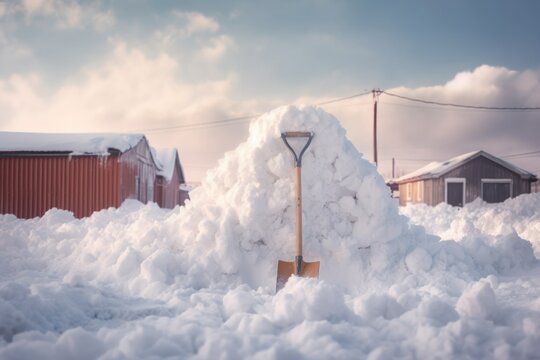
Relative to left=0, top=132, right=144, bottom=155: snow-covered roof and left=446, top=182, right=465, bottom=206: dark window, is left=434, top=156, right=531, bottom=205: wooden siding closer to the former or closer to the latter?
left=446, top=182, right=465, bottom=206: dark window

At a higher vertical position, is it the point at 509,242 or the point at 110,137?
the point at 110,137

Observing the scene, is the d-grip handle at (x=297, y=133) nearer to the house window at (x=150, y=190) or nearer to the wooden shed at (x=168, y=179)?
the house window at (x=150, y=190)

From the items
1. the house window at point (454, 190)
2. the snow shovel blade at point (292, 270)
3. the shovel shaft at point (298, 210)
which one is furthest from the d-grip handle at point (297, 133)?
the house window at point (454, 190)

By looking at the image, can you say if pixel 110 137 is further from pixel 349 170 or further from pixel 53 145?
pixel 349 170

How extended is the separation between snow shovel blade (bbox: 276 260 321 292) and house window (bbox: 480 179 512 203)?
70.5ft

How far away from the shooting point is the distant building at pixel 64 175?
12953 mm

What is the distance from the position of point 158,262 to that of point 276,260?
5.65ft

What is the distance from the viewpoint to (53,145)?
1336 cm

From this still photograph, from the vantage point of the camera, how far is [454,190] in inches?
898

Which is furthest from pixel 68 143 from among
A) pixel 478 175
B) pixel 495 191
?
pixel 495 191

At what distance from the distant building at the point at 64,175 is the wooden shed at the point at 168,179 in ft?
22.2

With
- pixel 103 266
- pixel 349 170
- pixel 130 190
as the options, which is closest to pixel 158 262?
pixel 103 266

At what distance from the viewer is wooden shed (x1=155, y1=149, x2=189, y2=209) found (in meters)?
20.6

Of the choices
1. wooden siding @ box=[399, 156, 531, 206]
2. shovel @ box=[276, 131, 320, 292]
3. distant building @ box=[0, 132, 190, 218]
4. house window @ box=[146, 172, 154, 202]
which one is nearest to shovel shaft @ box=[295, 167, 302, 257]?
shovel @ box=[276, 131, 320, 292]
